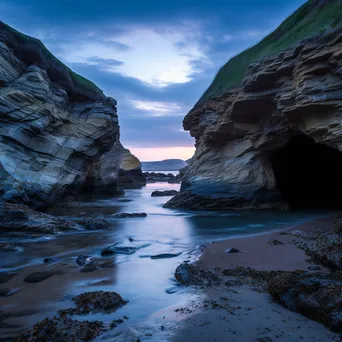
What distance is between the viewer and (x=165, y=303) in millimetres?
5125

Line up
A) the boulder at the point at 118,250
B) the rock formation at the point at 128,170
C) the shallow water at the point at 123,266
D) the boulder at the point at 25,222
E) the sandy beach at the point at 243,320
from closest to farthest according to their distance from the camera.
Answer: the sandy beach at the point at 243,320 → the shallow water at the point at 123,266 → the boulder at the point at 118,250 → the boulder at the point at 25,222 → the rock formation at the point at 128,170

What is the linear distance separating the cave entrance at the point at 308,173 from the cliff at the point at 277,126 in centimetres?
7

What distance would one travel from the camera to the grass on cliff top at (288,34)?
53.6ft

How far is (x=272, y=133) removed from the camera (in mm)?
19078

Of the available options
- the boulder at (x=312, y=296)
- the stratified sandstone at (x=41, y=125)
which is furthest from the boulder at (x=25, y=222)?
the boulder at (x=312, y=296)

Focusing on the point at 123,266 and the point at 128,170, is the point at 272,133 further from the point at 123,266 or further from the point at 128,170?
the point at 128,170

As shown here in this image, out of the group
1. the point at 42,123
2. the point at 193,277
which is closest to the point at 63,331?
the point at 193,277

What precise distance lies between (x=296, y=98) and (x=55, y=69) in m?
15.3

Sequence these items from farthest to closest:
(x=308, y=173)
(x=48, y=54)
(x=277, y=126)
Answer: (x=308, y=173) < (x=48, y=54) < (x=277, y=126)

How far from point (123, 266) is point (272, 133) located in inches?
558

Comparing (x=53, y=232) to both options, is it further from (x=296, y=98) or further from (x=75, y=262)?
(x=296, y=98)

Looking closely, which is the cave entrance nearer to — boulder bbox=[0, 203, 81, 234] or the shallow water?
the shallow water

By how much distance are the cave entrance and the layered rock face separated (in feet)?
0.23

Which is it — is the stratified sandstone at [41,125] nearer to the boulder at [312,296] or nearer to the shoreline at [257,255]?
the shoreline at [257,255]
